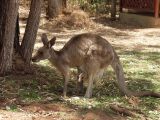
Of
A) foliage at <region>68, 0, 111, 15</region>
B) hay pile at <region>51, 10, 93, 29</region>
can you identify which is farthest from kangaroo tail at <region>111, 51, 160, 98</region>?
foliage at <region>68, 0, 111, 15</region>

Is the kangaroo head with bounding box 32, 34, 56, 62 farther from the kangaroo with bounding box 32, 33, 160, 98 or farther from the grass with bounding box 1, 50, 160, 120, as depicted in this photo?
the grass with bounding box 1, 50, 160, 120

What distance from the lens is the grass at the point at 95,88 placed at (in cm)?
661

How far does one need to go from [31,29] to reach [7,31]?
61cm

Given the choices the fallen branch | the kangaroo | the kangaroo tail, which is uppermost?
the kangaroo

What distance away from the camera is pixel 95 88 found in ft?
25.2

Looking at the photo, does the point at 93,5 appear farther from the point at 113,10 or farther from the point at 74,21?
the point at 74,21

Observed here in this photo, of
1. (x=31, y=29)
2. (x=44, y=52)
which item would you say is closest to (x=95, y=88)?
(x=44, y=52)

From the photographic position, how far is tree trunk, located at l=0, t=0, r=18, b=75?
7098mm

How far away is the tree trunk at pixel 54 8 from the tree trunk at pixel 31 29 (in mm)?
8817

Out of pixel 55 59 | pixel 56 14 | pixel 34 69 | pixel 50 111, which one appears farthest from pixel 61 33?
pixel 50 111

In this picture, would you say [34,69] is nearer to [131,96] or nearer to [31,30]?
[31,30]

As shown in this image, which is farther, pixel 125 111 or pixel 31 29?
pixel 31 29

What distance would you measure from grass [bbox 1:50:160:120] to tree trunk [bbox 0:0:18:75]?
0.23 meters

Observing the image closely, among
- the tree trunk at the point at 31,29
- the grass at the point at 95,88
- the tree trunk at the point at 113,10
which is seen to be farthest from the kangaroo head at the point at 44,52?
the tree trunk at the point at 113,10
